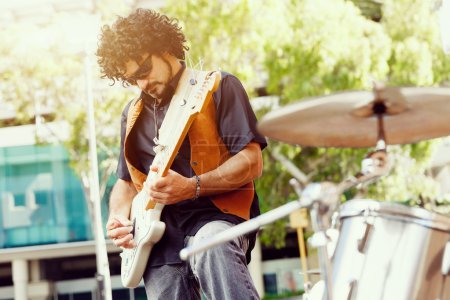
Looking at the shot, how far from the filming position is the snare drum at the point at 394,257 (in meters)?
1.88

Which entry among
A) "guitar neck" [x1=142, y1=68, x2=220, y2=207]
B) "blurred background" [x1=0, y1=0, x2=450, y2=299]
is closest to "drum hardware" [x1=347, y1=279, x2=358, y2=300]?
"guitar neck" [x1=142, y1=68, x2=220, y2=207]

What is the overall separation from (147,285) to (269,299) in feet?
51.5

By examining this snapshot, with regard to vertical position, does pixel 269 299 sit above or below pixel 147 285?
below

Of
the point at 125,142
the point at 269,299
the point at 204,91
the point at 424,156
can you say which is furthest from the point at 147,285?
the point at 269,299

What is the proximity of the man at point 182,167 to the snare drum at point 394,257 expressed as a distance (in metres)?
0.38

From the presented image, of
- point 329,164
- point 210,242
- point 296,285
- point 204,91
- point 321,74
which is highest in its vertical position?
point 204,91

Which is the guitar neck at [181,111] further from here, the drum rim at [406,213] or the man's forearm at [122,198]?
the drum rim at [406,213]

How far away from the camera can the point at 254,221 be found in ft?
5.39

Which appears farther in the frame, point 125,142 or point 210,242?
point 125,142

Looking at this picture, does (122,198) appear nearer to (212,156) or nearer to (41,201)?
(212,156)

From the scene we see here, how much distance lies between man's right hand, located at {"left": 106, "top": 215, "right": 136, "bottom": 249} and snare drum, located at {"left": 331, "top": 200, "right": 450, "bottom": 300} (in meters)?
0.68

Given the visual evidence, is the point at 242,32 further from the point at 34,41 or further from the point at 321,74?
the point at 34,41

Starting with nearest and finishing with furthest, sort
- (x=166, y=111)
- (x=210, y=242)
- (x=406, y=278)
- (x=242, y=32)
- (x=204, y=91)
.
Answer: (x=210, y=242) < (x=406, y=278) < (x=204, y=91) < (x=166, y=111) < (x=242, y=32)

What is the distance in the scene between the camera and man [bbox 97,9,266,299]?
2.25 meters
